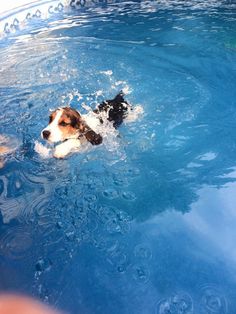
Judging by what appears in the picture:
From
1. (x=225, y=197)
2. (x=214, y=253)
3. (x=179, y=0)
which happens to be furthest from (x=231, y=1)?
(x=214, y=253)

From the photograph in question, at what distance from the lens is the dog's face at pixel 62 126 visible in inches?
149

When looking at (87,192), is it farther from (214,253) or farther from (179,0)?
(179,0)

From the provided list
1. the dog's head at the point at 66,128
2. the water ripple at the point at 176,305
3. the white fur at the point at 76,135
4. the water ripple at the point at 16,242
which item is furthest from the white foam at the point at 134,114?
the water ripple at the point at 176,305

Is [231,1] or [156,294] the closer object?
[156,294]

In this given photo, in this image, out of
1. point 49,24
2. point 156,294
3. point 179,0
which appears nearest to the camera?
point 156,294

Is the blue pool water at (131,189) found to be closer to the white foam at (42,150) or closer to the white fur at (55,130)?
the white foam at (42,150)

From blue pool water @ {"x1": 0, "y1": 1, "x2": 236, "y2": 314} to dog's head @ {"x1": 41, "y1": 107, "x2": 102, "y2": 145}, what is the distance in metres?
0.43

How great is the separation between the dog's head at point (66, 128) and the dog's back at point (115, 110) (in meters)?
0.68

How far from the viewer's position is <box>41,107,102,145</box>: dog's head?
3.82 m

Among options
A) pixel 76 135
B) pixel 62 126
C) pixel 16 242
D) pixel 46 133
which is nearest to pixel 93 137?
pixel 76 135

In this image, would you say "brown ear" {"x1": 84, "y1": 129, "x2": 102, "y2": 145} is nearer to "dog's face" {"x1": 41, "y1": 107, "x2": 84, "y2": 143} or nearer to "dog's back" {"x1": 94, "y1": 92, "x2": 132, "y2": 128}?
"dog's face" {"x1": 41, "y1": 107, "x2": 84, "y2": 143}

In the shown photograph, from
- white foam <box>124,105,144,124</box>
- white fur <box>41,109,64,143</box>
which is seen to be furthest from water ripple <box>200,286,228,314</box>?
white foam <box>124,105,144,124</box>

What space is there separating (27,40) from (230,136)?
689 cm

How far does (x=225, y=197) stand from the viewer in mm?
3684
